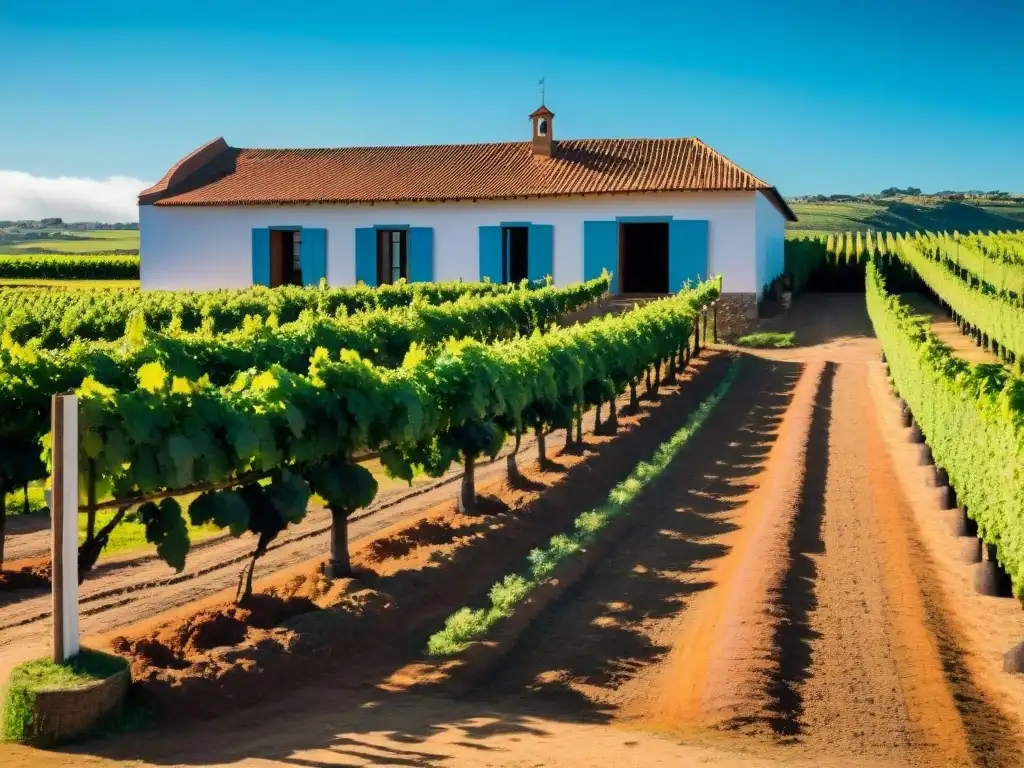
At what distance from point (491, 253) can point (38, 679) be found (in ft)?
74.2

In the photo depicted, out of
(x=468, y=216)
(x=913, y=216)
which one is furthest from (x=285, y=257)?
(x=913, y=216)

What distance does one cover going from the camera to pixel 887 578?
29.7ft

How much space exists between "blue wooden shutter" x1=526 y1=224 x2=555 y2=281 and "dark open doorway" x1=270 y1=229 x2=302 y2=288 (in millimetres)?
6204

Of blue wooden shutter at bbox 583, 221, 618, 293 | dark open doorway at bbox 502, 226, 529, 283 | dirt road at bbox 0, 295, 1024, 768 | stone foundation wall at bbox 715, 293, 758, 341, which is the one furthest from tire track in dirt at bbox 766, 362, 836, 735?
dark open doorway at bbox 502, 226, 529, 283

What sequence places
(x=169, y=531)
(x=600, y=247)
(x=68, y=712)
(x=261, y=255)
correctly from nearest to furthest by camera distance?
(x=68, y=712), (x=169, y=531), (x=600, y=247), (x=261, y=255)

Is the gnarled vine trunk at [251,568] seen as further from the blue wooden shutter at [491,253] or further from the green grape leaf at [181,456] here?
the blue wooden shutter at [491,253]

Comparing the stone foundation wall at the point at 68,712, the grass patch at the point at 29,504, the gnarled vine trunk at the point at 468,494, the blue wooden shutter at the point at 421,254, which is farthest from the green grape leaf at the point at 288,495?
the blue wooden shutter at the point at 421,254

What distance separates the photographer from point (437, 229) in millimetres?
28625

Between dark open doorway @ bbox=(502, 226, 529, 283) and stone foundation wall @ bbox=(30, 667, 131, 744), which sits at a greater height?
dark open doorway @ bbox=(502, 226, 529, 283)

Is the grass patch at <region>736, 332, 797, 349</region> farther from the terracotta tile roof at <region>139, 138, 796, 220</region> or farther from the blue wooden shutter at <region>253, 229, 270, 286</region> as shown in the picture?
the blue wooden shutter at <region>253, 229, 270, 286</region>

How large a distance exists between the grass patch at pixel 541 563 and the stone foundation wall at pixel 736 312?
1201 centimetres

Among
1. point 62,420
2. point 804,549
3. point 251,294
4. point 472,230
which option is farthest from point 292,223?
point 62,420

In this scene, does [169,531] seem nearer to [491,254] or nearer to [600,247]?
[600,247]

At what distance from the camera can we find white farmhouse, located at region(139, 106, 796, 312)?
2641 centimetres
